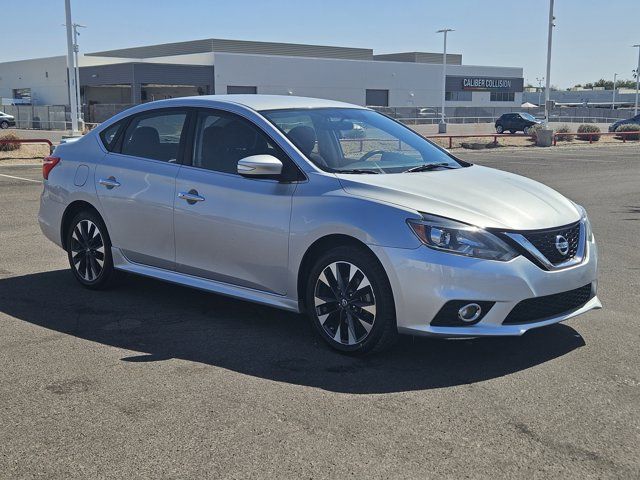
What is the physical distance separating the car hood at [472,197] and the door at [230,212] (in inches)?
23.6

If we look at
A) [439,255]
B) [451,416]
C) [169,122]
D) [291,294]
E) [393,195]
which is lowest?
[451,416]

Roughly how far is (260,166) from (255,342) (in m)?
1.26

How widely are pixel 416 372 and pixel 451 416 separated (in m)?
0.73

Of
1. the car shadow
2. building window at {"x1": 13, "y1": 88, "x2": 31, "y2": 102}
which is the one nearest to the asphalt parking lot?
the car shadow

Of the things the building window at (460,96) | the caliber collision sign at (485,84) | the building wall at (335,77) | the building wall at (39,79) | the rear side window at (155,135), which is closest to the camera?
the rear side window at (155,135)

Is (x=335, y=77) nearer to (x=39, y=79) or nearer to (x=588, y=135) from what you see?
(x=39, y=79)

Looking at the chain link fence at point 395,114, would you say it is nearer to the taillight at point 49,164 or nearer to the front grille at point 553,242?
the taillight at point 49,164

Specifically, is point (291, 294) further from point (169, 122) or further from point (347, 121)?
point (169, 122)

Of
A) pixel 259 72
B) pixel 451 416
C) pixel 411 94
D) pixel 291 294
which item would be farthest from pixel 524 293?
pixel 411 94

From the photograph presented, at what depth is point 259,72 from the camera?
75938 mm

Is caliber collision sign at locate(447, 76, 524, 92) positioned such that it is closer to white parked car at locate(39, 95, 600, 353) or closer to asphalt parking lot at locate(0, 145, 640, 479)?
white parked car at locate(39, 95, 600, 353)

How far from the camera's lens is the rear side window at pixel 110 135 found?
7.02m

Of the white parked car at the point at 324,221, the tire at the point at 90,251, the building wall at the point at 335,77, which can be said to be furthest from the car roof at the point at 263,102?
A: the building wall at the point at 335,77

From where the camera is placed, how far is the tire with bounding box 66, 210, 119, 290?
22.8ft
